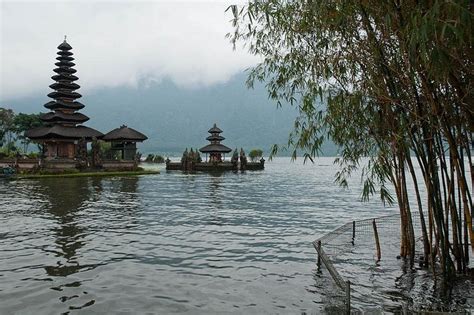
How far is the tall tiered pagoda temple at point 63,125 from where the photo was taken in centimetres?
5125

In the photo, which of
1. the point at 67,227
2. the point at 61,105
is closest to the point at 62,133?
the point at 61,105

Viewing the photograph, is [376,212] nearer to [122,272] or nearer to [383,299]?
[383,299]

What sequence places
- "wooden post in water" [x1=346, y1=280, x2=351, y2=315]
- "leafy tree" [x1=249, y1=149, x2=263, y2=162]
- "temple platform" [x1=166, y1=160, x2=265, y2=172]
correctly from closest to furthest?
"wooden post in water" [x1=346, y1=280, x2=351, y2=315], "temple platform" [x1=166, y1=160, x2=265, y2=172], "leafy tree" [x1=249, y1=149, x2=263, y2=162]

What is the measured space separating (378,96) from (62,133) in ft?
165

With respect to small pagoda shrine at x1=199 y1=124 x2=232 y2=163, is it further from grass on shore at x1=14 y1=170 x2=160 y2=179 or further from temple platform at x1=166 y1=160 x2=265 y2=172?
grass on shore at x1=14 y1=170 x2=160 y2=179

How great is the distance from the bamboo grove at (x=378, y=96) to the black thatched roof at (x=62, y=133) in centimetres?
4671

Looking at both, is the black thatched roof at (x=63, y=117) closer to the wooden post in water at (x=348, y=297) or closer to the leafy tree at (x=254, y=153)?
the leafy tree at (x=254, y=153)

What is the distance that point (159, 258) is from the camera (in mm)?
10766

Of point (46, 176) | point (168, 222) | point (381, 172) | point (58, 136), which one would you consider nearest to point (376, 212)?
point (168, 222)

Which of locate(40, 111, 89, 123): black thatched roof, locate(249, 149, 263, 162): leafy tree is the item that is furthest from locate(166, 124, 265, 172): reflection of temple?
locate(249, 149, 263, 162): leafy tree

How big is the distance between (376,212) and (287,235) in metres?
9.04

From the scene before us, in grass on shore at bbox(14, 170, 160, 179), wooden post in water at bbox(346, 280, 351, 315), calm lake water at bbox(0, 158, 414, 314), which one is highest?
grass on shore at bbox(14, 170, 160, 179)

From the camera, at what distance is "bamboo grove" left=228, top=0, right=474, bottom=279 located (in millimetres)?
6629

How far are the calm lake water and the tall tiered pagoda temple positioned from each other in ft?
104
